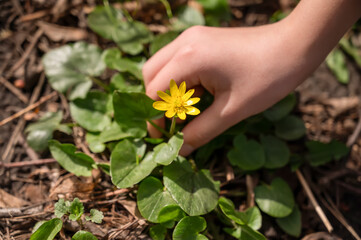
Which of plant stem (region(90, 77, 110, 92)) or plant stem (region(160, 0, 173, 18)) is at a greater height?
plant stem (region(160, 0, 173, 18))

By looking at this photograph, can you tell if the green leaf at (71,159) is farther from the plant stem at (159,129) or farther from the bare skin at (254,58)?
the bare skin at (254,58)

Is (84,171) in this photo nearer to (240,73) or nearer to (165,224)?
(165,224)

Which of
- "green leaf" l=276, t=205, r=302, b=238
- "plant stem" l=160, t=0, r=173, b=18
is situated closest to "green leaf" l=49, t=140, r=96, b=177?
"green leaf" l=276, t=205, r=302, b=238

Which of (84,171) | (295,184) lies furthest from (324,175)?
(84,171)

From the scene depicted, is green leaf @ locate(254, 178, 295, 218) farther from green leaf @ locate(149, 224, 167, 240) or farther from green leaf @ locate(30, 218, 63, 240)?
green leaf @ locate(30, 218, 63, 240)

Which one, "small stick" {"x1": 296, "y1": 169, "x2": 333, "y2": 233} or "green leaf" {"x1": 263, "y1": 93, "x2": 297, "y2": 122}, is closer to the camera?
"small stick" {"x1": 296, "y1": 169, "x2": 333, "y2": 233}

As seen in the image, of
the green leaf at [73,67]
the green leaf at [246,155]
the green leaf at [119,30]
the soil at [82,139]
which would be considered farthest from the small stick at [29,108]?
the green leaf at [246,155]

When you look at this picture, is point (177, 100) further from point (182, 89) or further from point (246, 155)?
point (246, 155)
